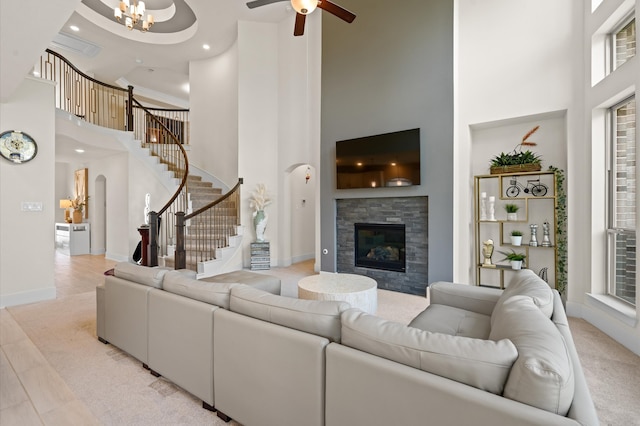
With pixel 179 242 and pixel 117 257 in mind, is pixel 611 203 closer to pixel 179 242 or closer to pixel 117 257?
pixel 179 242

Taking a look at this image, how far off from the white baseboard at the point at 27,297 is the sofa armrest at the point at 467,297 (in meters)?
5.06

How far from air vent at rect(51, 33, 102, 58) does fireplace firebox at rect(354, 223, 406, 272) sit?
760 centimetres

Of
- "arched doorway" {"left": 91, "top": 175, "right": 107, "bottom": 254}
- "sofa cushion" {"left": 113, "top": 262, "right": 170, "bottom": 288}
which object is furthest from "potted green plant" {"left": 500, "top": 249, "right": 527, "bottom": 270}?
"arched doorway" {"left": 91, "top": 175, "right": 107, "bottom": 254}

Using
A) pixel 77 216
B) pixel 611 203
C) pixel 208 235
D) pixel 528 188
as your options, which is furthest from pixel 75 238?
pixel 611 203

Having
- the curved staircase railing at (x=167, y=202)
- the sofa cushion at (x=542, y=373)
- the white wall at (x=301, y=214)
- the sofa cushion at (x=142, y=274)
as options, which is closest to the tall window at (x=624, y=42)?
the sofa cushion at (x=542, y=373)

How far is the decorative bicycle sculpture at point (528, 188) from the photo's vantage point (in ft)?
13.7

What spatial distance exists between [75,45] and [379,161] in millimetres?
7745

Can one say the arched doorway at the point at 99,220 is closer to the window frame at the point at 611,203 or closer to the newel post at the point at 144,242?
the newel post at the point at 144,242

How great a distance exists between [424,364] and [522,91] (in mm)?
4217

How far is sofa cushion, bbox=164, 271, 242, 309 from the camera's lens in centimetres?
197

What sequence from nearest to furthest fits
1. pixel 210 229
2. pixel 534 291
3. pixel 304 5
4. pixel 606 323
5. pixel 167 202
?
pixel 534 291 < pixel 304 5 < pixel 606 323 < pixel 210 229 < pixel 167 202

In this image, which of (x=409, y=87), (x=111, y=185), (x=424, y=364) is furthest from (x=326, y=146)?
(x=111, y=185)

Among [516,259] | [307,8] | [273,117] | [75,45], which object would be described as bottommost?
[516,259]

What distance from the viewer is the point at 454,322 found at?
7.40ft
